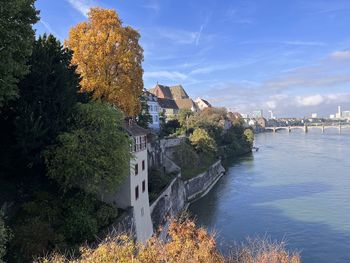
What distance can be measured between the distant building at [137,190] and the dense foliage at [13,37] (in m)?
9.29

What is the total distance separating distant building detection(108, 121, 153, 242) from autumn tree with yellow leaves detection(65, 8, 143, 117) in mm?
2859

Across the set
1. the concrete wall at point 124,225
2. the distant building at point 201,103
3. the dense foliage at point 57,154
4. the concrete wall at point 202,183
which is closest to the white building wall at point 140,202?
the concrete wall at point 124,225

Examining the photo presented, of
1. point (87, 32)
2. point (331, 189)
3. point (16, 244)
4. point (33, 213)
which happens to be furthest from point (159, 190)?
point (331, 189)

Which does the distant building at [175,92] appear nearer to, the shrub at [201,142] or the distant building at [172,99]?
the distant building at [172,99]

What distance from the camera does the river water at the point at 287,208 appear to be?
96.7 feet

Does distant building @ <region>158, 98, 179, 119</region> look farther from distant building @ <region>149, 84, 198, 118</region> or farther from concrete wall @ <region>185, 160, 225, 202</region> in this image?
concrete wall @ <region>185, 160, 225, 202</region>

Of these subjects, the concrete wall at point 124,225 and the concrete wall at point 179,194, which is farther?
the concrete wall at point 179,194

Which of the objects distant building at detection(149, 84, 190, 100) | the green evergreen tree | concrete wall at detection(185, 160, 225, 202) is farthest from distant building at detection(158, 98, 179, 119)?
the green evergreen tree

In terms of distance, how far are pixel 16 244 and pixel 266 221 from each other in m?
23.7

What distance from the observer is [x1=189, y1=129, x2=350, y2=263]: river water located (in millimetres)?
29484

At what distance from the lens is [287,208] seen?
129 feet

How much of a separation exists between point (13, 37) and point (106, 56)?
42.8 feet

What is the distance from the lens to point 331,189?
4734 centimetres

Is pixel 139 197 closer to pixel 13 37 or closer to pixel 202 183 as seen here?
pixel 13 37
